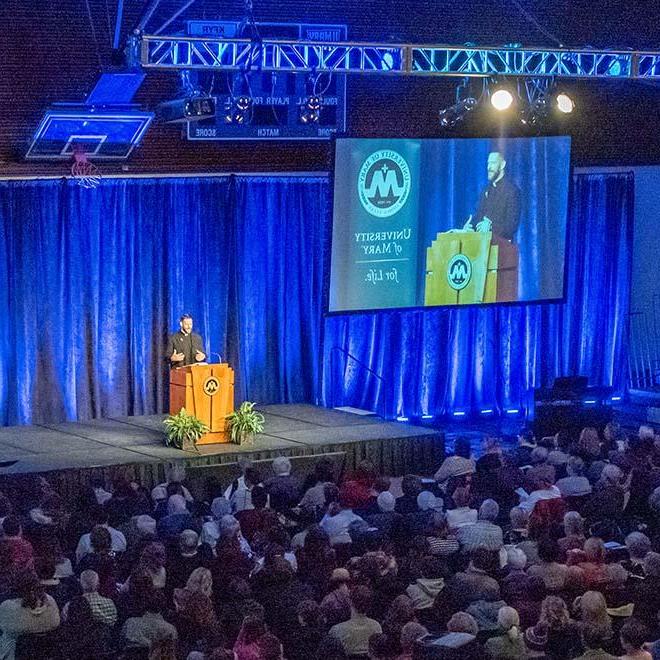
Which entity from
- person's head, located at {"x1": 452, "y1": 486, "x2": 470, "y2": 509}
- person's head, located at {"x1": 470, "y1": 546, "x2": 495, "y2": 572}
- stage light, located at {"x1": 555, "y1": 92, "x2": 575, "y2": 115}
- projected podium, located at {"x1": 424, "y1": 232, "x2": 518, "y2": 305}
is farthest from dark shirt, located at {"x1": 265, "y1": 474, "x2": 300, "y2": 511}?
projected podium, located at {"x1": 424, "y1": 232, "x2": 518, "y2": 305}

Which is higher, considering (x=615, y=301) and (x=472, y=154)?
(x=472, y=154)

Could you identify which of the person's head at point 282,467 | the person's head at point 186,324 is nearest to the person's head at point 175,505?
the person's head at point 282,467

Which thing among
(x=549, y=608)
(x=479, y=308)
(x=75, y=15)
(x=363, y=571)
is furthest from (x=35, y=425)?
(x=549, y=608)

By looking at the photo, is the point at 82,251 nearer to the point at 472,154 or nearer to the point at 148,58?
the point at 148,58

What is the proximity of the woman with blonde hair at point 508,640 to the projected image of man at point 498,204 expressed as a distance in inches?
404

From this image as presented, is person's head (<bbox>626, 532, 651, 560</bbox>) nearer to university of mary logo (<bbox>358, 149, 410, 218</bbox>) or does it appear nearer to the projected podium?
university of mary logo (<bbox>358, 149, 410, 218</bbox>)

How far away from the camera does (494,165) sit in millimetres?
17500

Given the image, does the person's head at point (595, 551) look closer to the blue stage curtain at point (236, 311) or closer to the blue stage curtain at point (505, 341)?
the blue stage curtain at point (236, 311)

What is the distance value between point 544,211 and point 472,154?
1.32 meters

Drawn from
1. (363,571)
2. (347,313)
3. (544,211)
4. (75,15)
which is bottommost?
(363,571)

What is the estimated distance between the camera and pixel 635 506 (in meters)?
11.0

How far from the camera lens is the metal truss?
1292 centimetres

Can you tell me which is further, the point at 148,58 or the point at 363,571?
the point at 148,58

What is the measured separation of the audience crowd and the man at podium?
3.24 metres
